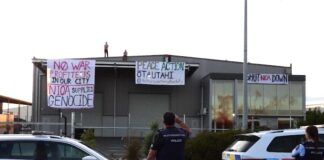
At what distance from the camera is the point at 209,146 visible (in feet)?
67.2

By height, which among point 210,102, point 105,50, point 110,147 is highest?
point 105,50

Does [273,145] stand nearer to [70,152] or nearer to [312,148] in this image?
[312,148]

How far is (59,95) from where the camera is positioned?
30.8m

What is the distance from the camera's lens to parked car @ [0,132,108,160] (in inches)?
429

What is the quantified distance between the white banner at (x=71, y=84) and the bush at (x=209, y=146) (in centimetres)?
1093

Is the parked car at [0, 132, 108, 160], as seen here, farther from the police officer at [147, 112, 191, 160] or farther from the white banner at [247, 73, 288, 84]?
the white banner at [247, 73, 288, 84]

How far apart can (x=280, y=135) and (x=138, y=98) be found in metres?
31.1

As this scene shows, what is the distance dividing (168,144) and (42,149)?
2957 mm

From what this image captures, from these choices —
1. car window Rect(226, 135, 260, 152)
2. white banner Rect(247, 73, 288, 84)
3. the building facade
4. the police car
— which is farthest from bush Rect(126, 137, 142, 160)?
the building facade

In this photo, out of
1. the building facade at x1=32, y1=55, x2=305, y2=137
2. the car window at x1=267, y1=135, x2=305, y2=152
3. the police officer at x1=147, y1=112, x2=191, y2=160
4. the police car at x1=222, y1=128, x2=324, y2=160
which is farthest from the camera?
the building facade at x1=32, y1=55, x2=305, y2=137

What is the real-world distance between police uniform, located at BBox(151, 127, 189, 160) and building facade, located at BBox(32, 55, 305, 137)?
2940cm

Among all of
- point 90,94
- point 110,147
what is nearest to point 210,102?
point 110,147

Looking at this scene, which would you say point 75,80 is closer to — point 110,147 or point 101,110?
point 110,147

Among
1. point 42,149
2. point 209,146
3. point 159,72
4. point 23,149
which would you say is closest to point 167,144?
point 42,149
